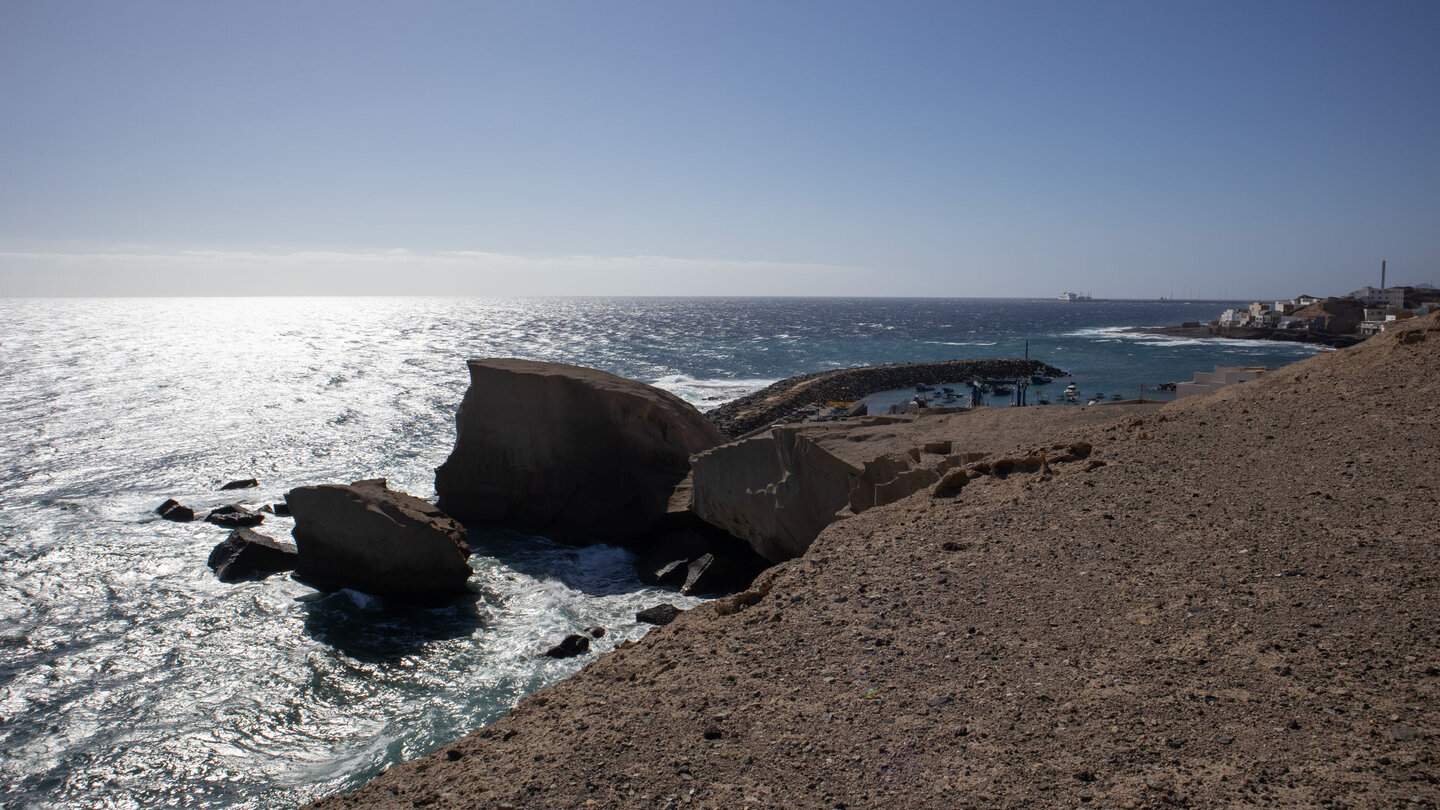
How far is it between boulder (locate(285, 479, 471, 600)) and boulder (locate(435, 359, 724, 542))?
447cm

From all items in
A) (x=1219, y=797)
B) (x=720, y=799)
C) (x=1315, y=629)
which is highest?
(x=1315, y=629)

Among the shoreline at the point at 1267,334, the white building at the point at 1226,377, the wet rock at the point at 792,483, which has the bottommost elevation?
the wet rock at the point at 792,483

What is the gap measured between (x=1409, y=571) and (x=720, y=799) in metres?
5.21

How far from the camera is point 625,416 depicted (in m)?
21.5

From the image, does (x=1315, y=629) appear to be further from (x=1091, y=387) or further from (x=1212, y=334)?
(x=1212, y=334)

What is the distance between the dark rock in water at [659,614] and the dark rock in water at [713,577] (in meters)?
1.42

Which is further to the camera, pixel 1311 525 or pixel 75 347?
pixel 75 347

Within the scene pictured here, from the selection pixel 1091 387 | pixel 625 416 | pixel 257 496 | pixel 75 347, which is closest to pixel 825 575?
pixel 625 416

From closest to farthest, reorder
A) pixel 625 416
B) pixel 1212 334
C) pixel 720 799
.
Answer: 1. pixel 720 799
2. pixel 625 416
3. pixel 1212 334

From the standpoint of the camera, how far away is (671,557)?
60.5 ft

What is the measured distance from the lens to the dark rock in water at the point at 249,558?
1859cm

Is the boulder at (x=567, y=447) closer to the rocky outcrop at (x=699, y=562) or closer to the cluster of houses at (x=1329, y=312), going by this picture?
the rocky outcrop at (x=699, y=562)

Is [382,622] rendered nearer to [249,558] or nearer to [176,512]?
[249,558]

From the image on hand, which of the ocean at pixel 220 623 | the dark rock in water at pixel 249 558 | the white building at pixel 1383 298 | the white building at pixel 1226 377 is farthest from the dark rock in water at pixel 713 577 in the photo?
the white building at pixel 1383 298
